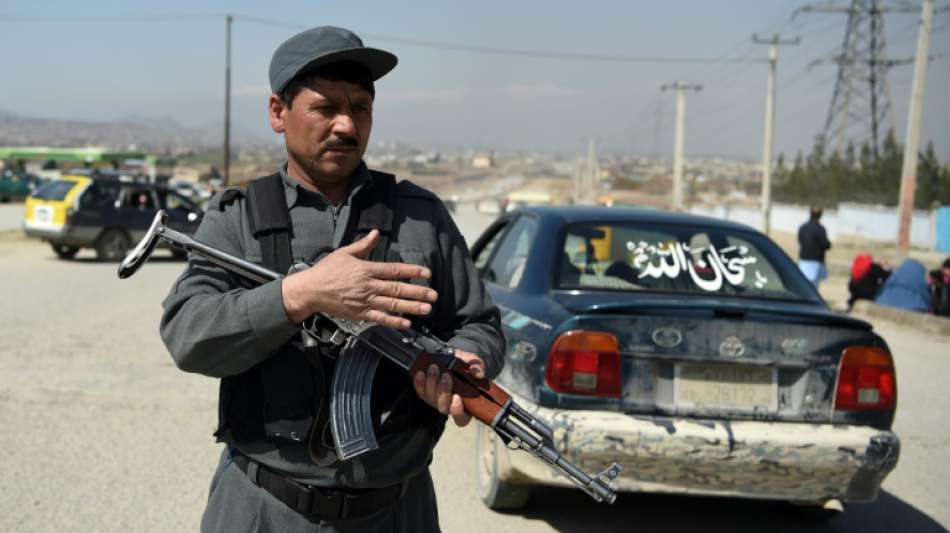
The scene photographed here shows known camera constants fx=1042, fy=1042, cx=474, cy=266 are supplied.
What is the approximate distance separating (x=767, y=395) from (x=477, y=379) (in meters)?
2.80

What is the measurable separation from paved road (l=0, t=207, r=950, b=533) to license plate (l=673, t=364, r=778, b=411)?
0.94 meters

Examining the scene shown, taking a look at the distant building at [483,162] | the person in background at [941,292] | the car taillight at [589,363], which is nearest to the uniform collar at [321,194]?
the car taillight at [589,363]

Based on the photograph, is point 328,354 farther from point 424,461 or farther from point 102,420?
point 102,420

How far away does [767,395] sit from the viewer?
4.70 metres

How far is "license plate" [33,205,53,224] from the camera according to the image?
62.3ft

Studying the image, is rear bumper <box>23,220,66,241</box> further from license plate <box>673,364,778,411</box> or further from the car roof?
license plate <box>673,364,778,411</box>

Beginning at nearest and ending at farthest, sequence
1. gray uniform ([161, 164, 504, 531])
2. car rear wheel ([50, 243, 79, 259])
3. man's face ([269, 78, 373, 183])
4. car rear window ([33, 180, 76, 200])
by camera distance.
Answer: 1. gray uniform ([161, 164, 504, 531])
2. man's face ([269, 78, 373, 183])
3. car rear window ([33, 180, 76, 200])
4. car rear wheel ([50, 243, 79, 259])

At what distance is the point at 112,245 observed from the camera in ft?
63.9

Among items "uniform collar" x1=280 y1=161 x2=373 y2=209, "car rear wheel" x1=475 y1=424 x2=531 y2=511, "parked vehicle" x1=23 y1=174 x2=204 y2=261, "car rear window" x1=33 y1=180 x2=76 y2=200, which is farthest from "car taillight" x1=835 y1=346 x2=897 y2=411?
"car rear window" x1=33 y1=180 x2=76 y2=200

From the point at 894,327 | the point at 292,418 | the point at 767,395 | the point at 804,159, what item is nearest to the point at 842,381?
the point at 767,395

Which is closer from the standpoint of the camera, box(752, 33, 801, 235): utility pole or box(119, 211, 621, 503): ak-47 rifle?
box(119, 211, 621, 503): ak-47 rifle

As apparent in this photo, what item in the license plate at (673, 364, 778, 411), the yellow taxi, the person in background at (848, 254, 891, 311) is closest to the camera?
the license plate at (673, 364, 778, 411)

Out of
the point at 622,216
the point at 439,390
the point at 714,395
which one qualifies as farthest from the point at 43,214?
the point at 439,390

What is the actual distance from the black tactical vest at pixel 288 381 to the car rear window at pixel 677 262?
118 inches
